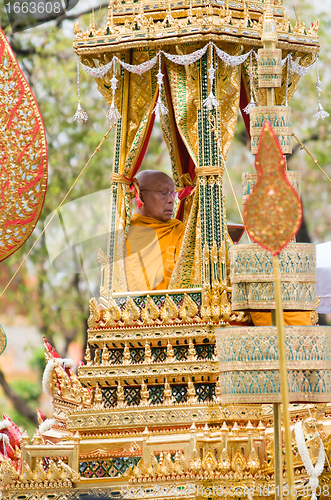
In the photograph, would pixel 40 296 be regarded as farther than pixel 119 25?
Yes

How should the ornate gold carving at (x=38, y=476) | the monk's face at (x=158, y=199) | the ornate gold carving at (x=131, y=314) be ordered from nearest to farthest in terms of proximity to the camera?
the ornate gold carving at (x=38, y=476) < the ornate gold carving at (x=131, y=314) < the monk's face at (x=158, y=199)

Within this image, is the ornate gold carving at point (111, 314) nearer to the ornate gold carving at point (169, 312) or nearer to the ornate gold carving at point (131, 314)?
the ornate gold carving at point (131, 314)

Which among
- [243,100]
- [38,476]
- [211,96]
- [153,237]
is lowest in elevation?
[38,476]

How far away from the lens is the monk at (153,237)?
9.39 m

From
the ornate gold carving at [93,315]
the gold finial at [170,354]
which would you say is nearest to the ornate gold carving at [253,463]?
the gold finial at [170,354]

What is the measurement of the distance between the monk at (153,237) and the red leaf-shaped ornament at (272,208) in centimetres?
357

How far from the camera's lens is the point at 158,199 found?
9945mm

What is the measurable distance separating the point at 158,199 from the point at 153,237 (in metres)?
0.55

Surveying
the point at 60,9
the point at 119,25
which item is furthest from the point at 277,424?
the point at 60,9

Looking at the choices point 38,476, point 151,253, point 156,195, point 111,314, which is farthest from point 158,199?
point 38,476

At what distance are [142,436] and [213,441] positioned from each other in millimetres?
816

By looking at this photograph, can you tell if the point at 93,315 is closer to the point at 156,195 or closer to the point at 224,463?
the point at 156,195

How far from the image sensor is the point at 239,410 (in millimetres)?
8289

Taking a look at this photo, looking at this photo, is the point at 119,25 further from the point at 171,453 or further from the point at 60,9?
the point at 171,453
